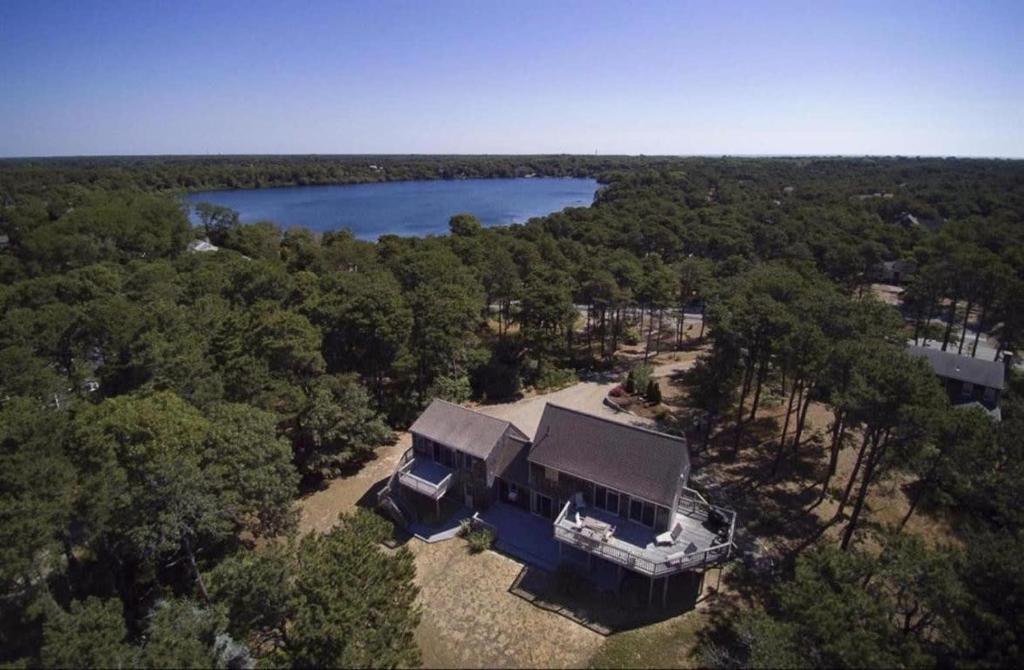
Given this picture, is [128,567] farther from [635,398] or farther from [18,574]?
[635,398]

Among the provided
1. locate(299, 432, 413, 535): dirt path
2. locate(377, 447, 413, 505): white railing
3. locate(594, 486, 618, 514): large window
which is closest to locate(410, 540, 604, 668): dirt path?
locate(594, 486, 618, 514): large window

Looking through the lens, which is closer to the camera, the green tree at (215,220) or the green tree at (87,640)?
the green tree at (87,640)

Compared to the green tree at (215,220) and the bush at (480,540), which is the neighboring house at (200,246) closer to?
the green tree at (215,220)

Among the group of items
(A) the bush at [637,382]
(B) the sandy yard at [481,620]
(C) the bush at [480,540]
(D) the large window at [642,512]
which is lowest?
(B) the sandy yard at [481,620]

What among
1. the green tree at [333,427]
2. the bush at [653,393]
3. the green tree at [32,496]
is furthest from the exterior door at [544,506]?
the green tree at [32,496]

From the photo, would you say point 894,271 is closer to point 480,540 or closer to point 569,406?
point 569,406

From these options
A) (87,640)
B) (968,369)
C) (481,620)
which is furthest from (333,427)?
(968,369)

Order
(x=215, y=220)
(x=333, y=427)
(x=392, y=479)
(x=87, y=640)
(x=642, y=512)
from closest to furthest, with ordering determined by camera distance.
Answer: (x=87, y=640), (x=642, y=512), (x=392, y=479), (x=333, y=427), (x=215, y=220)
